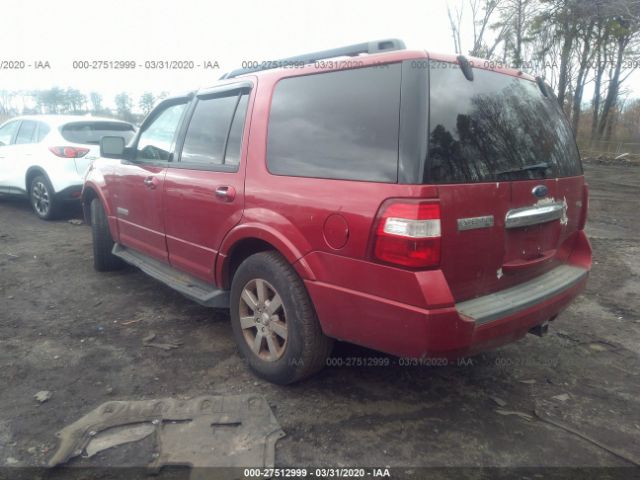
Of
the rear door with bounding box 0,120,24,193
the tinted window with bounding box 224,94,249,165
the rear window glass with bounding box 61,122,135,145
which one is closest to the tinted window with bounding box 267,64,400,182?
the tinted window with bounding box 224,94,249,165

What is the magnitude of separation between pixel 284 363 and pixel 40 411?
4.55ft

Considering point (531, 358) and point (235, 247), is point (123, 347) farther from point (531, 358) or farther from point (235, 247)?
point (531, 358)

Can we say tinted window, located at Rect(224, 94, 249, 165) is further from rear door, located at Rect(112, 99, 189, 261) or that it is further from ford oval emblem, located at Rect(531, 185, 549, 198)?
ford oval emblem, located at Rect(531, 185, 549, 198)

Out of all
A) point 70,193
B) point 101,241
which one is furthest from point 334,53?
point 70,193

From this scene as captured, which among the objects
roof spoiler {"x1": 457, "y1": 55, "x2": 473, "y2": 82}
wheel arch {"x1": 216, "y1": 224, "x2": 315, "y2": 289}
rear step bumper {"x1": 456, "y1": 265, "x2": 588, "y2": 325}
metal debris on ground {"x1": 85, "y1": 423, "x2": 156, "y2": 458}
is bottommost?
metal debris on ground {"x1": 85, "y1": 423, "x2": 156, "y2": 458}

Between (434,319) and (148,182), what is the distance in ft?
8.90

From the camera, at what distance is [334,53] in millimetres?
2906

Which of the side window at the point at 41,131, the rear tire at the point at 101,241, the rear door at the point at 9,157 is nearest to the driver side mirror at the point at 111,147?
the rear tire at the point at 101,241

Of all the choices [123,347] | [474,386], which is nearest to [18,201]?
[123,347]

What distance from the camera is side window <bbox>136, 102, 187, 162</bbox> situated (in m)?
3.79

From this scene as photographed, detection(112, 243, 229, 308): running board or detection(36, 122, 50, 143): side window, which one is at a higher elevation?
detection(36, 122, 50, 143): side window

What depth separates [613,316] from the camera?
4.07m

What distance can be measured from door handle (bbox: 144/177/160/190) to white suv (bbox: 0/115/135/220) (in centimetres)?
375

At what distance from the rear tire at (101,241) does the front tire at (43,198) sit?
9.00 ft
